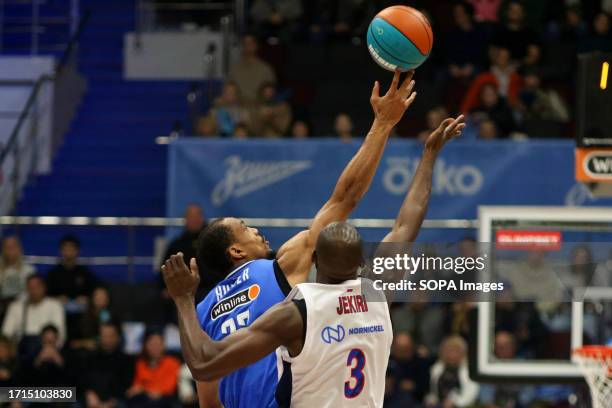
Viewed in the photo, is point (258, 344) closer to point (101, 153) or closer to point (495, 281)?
point (495, 281)

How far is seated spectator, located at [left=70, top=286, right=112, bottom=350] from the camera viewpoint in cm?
1125

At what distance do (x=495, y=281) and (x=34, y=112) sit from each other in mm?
9735

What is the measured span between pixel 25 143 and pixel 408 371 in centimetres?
647

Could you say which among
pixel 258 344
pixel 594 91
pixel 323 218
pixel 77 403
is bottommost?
pixel 77 403

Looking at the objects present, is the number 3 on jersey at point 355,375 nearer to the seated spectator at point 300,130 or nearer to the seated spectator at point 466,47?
the seated spectator at point 300,130

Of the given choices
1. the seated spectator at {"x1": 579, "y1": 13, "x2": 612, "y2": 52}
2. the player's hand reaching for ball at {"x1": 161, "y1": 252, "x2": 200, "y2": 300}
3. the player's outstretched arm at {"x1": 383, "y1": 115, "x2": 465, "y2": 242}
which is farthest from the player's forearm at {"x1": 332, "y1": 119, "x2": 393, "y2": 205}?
the seated spectator at {"x1": 579, "y1": 13, "x2": 612, "y2": 52}

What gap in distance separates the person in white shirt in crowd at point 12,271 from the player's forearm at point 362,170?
21.9 feet

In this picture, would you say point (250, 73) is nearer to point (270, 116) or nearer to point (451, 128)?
point (270, 116)

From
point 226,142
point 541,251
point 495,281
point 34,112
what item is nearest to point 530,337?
point 541,251

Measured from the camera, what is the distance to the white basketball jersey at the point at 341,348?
15.3 ft

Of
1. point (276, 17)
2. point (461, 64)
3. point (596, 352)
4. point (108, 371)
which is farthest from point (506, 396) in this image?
point (276, 17)

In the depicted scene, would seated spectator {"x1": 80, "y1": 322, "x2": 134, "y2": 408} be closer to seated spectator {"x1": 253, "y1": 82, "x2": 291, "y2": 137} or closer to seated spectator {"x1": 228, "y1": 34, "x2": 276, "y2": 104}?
seated spectator {"x1": 253, "y1": 82, "x2": 291, "y2": 137}

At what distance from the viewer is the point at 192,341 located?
4609 millimetres

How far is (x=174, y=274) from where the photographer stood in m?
4.59
